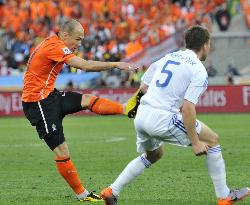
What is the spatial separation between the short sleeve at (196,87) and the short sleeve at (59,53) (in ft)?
5.64

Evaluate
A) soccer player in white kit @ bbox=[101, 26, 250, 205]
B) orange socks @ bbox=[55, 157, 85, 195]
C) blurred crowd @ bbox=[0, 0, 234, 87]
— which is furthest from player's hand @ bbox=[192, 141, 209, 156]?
blurred crowd @ bbox=[0, 0, 234, 87]

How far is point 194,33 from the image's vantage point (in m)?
7.88

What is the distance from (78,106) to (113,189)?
4.43 ft

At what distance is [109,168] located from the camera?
12.5 meters

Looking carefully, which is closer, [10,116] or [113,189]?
[113,189]

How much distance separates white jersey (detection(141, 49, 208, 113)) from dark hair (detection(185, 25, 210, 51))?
0.07 metres

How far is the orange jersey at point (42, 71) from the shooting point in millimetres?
9188

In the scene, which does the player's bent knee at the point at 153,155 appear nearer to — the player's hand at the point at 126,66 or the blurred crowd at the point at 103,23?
the player's hand at the point at 126,66

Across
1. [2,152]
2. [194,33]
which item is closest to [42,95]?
[194,33]

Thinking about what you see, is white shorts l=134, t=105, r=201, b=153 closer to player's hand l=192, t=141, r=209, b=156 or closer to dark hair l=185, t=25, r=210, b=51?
player's hand l=192, t=141, r=209, b=156

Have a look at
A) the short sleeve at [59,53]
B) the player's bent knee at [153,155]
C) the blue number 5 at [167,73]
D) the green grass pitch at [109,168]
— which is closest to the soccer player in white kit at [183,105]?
the blue number 5 at [167,73]

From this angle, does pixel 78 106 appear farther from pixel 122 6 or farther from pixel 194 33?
pixel 122 6

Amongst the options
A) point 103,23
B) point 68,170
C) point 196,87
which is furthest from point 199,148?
point 103,23

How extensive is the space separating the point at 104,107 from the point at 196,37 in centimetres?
197
